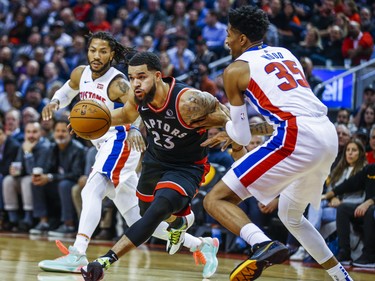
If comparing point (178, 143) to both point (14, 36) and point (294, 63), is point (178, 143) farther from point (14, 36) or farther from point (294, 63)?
point (14, 36)

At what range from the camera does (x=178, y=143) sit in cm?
600

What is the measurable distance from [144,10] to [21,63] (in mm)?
2880

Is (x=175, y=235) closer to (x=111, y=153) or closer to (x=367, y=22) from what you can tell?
(x=111, y=153)

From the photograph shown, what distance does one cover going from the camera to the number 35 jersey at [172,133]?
5789mm

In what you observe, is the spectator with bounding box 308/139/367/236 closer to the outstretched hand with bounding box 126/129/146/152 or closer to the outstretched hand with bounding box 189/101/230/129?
the outstretched hand with bounding box 126/129/146/152

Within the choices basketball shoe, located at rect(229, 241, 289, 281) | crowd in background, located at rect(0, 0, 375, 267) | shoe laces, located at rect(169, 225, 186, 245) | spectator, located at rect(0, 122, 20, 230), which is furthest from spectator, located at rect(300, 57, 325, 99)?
basketball shoe, located at rect(229, 241, 289, 281)

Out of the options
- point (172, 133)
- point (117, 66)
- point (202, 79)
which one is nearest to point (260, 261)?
point (172, 133)

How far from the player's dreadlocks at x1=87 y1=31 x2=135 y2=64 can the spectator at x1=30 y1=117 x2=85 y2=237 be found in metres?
3.90

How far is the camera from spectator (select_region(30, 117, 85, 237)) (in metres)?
10.7

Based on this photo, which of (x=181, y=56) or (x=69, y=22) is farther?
(x=69, y=22)

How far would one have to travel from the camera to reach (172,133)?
5.89 meters

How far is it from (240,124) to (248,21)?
75 cm

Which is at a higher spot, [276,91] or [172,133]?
[276,91]

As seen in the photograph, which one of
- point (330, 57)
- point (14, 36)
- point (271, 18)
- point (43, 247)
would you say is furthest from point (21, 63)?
point (43, 247)
